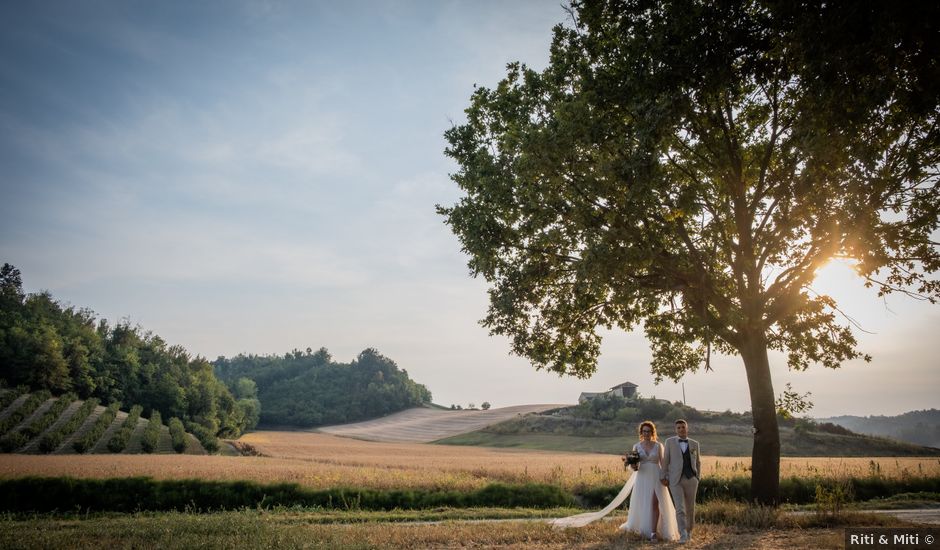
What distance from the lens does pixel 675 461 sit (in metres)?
11.2

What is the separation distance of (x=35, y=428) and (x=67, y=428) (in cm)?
348

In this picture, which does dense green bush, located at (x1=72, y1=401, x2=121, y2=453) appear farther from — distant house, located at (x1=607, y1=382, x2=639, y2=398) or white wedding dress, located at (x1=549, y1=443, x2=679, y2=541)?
distant house, located at (x1=607, y1=382, x2=639, y2=398)

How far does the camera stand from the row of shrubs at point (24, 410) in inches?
2009

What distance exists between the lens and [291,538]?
9.95 meters

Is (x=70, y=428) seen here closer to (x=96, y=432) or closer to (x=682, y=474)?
(x=96, y=432)

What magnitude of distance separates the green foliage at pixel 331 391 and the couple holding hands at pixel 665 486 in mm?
120090

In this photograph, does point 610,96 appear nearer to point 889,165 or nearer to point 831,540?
point 889,165

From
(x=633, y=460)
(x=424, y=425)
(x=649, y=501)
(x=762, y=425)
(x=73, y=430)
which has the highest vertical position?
(x=762, y=425)

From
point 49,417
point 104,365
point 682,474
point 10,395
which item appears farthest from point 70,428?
point 682,474

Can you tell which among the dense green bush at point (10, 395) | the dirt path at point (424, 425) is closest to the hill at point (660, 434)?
the dirt path at point (424, 425)

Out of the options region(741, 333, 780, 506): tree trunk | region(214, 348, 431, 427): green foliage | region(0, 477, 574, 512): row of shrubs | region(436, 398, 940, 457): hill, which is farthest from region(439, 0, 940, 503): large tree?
region(214, 348, 431, 427): green foliage

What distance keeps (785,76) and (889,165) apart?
3.29 meters

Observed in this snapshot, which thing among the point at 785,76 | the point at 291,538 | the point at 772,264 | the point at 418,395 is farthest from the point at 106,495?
the point at 418,395

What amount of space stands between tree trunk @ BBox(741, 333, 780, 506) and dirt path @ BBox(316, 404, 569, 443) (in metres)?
84.0
